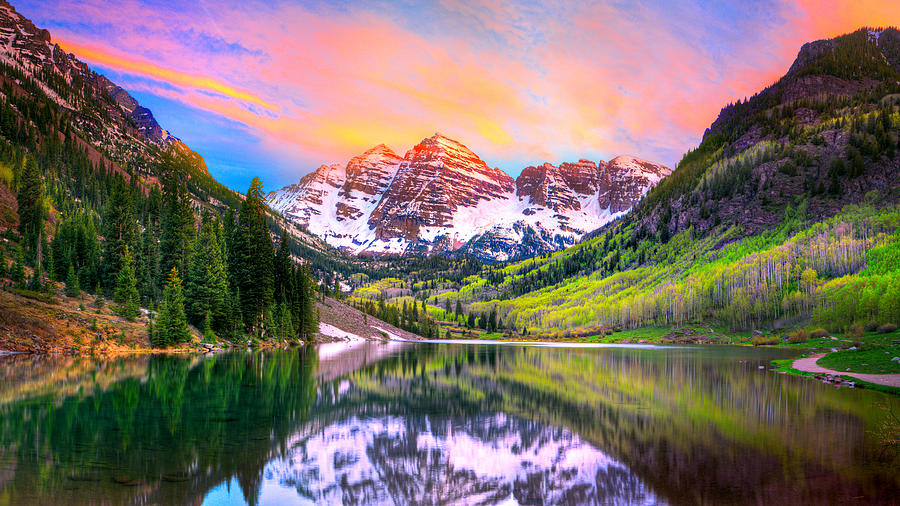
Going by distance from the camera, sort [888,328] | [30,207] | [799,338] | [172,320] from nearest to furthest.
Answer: [888,328]
[172,320]
[30,207]
[799,338]

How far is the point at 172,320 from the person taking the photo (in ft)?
206

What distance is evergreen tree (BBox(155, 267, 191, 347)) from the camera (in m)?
60.9

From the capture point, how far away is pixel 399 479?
45.9 ft

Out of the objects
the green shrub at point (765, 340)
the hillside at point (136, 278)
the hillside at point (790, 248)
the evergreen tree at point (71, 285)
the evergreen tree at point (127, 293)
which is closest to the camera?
the hillside at point (136, 278)

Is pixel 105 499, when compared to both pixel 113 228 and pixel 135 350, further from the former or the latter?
pixel 113 228

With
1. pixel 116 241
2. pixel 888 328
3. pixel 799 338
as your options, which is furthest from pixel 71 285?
pixel 799 338

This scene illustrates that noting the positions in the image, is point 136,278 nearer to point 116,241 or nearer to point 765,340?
point 116,241

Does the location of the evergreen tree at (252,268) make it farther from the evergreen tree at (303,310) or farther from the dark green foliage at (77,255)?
the dark green foliage at (77,255)

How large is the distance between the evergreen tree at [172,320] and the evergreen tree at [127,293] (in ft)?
11.7

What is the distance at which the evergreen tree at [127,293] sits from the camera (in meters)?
62.1

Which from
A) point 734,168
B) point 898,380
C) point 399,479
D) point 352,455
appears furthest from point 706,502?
point 734,168

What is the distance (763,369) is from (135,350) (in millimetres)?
66884

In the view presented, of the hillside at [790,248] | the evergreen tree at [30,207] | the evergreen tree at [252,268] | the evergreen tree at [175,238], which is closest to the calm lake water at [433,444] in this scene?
the evergreen tree at [175,238]

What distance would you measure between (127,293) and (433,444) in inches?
2453
